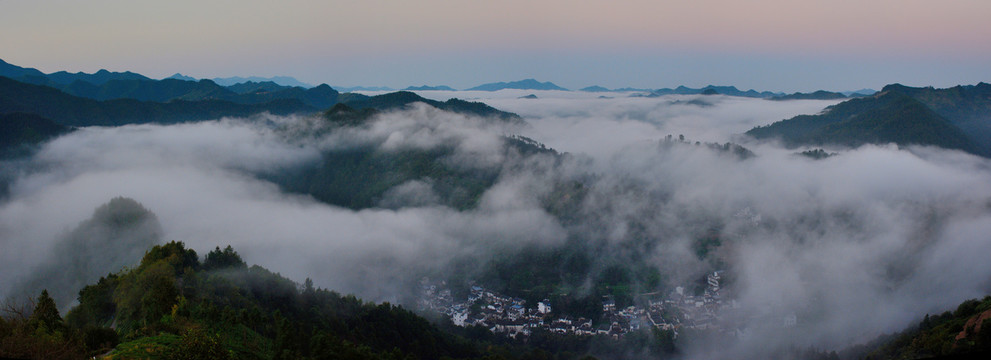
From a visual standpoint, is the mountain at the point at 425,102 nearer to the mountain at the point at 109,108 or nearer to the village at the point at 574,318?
the mountain at the point at 109,108

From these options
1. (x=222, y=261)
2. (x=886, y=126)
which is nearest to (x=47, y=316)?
(x=222, y=261)

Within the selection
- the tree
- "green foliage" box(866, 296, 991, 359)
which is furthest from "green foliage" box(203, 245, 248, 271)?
"green foliage" box(866, 296, 991, 359)

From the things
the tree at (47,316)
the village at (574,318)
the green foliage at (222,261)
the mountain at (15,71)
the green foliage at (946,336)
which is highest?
the mountain at (15,71)

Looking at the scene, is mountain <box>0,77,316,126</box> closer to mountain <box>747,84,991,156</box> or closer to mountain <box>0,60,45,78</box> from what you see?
mountain <box>0,60,45,78</box>

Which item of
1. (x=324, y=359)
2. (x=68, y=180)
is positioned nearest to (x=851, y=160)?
(x=324, y=359)

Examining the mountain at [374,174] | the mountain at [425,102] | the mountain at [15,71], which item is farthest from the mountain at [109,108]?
the mountain at [15,71]

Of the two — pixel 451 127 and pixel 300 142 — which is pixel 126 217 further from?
pixel 451 127
